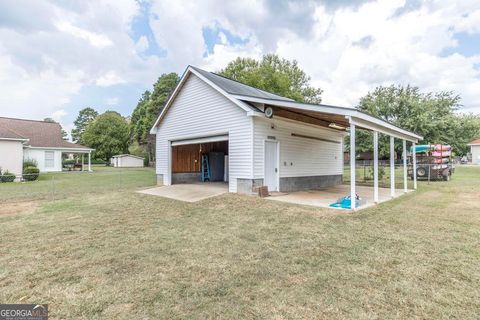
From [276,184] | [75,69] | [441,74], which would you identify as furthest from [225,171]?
[441,74]

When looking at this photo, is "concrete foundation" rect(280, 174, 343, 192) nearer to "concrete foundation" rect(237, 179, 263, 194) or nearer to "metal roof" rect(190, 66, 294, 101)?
"concrete foundation" rect(237, 179, 263, 194)

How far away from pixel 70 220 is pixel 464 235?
8962mm

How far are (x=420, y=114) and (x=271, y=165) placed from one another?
24.1m

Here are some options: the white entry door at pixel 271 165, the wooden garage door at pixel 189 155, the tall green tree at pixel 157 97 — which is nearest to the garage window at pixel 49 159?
the tall green tree at pixel 157 97

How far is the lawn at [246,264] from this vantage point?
2.78 metres

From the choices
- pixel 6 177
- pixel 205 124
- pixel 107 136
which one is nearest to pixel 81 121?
pixel 107 136

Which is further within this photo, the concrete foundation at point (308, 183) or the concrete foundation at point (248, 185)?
the concrete foundation at point (308, 183)

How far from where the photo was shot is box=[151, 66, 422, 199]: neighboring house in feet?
31.3

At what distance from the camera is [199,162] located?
15.3 meters

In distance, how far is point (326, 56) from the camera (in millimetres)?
23609

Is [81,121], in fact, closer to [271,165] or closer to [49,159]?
[49,159]

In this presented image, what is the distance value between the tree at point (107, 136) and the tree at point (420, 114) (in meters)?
38.3

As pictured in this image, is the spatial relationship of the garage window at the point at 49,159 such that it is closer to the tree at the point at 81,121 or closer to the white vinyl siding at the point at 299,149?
the white vinyl siding at the point at 299,149

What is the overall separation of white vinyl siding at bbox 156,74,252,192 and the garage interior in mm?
757
